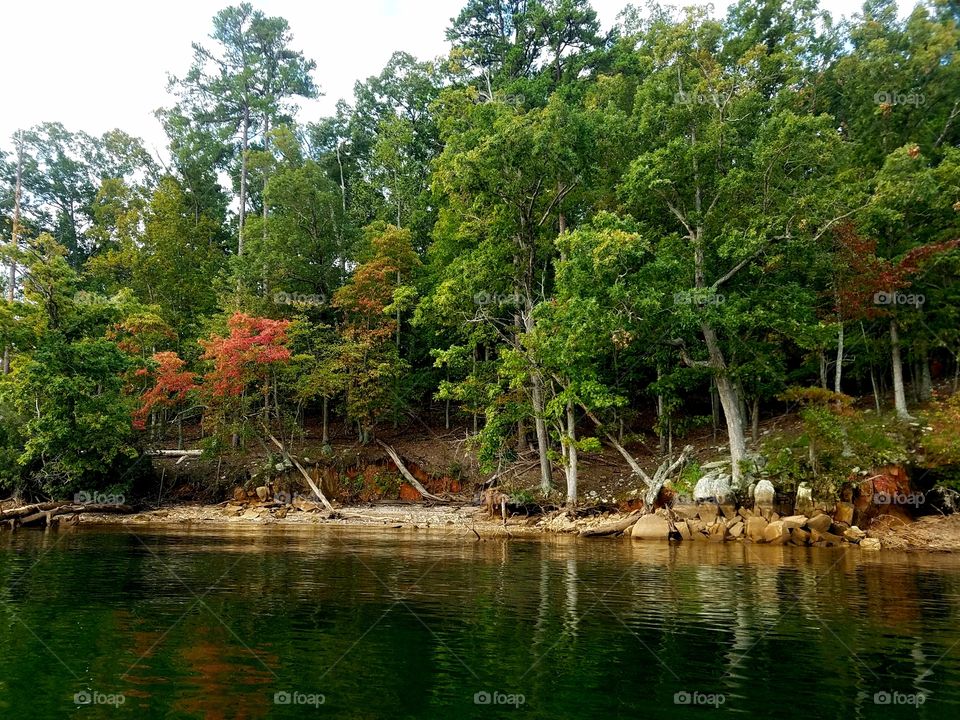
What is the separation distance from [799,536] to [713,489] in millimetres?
3300

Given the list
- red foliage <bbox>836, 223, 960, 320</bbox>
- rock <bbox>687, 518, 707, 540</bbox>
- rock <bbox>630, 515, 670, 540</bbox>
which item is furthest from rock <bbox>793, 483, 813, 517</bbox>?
red foliage <bbox>836, 223, 960, 320</bbox>

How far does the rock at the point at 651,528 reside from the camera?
22.4 meters

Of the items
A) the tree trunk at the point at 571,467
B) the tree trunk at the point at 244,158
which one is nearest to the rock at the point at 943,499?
the tree trunk at the point at 571,467

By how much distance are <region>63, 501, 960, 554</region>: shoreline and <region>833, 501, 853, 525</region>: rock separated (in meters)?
0.58

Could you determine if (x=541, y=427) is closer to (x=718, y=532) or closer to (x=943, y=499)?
(x=718, y=532)

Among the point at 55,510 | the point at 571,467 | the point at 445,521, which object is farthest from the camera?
the point at 571,467

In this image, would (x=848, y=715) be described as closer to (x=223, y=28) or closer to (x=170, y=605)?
(x=170, y=605)

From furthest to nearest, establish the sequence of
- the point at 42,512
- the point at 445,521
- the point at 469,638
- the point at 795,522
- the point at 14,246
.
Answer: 1. the point at 445,521
2. the point at 42,512
3. the point at 14,246
4. the point at 795,522
5. the point at 469,638

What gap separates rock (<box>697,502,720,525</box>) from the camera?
22.8 metres

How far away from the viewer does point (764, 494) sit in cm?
2242

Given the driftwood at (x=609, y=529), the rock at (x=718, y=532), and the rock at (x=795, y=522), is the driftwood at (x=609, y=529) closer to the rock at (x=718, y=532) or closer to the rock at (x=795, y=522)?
the rock at (x=718, y=532)

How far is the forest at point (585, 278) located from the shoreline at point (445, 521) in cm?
196

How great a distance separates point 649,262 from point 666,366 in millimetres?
6329

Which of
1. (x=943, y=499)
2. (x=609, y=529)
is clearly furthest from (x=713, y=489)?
(x=943, y=499)
